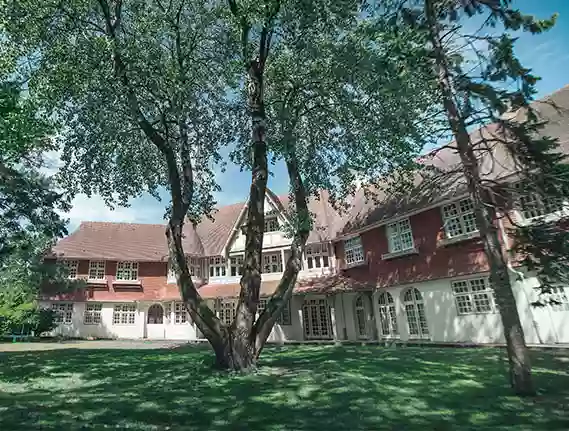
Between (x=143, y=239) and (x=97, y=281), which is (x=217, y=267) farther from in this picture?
(x=97, y=281)

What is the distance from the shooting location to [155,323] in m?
33.1

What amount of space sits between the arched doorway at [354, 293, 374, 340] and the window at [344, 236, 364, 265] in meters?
2.37

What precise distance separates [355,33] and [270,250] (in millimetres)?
18510

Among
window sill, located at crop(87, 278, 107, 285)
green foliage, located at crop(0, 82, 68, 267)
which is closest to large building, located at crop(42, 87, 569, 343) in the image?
window sill, located at crop(87, 278, 107, 285)

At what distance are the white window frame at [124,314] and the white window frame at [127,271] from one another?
227cm

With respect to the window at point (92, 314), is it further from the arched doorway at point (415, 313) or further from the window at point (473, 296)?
the window at point (473, 296)

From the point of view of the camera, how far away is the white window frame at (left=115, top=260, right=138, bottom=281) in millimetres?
33031

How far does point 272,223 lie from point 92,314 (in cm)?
1730

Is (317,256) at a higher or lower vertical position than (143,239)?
lower

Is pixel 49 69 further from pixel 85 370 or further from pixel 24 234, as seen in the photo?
pixel 24 234

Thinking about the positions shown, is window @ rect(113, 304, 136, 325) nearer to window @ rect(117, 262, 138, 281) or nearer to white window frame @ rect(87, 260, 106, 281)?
window @ rect(117, 262, 138, 281)

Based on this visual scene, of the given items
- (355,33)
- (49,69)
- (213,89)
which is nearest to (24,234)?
(49,69)

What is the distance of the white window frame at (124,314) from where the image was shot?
32250 millimetres

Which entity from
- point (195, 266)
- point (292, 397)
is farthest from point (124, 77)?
point (195, 266)
